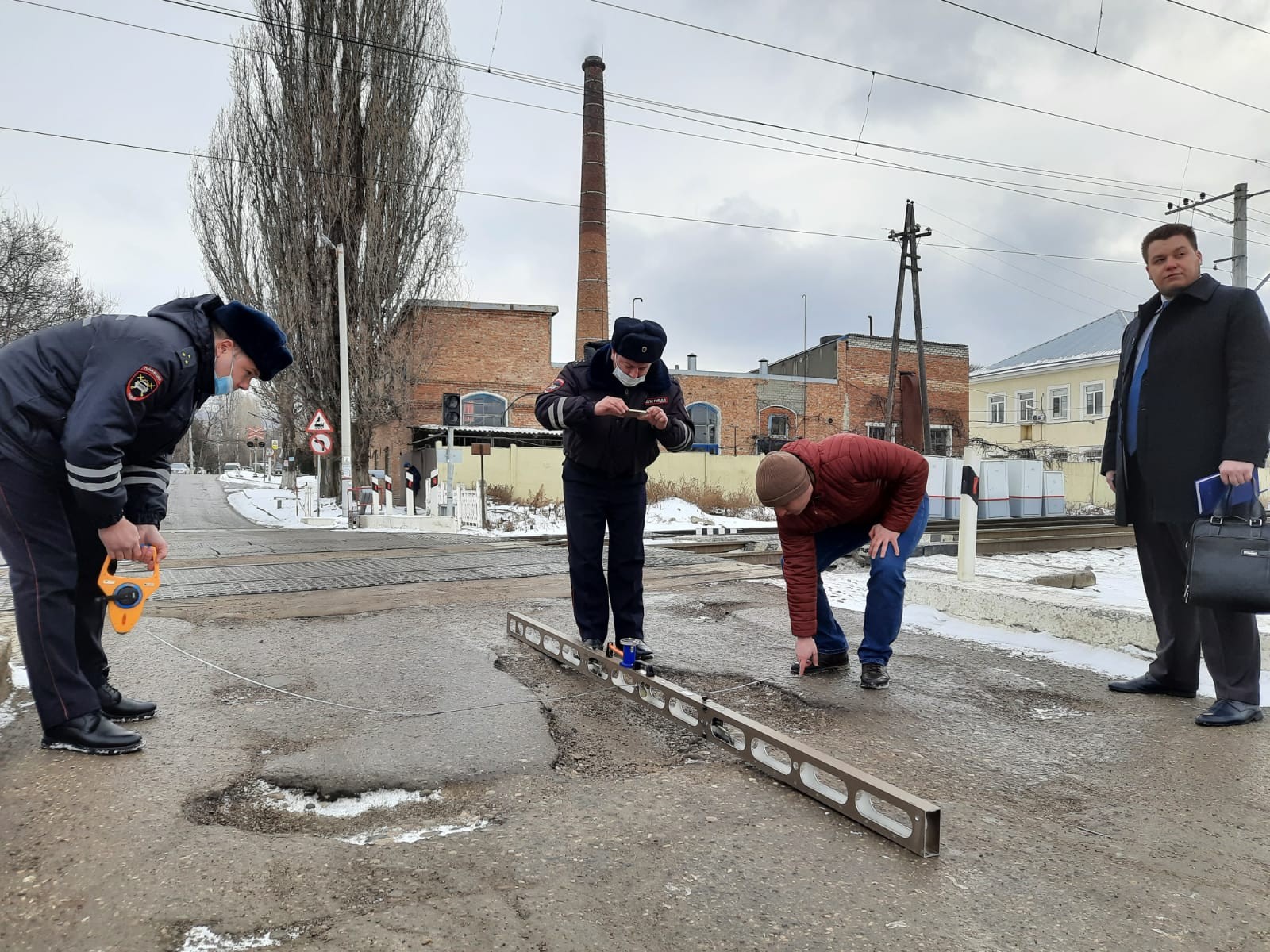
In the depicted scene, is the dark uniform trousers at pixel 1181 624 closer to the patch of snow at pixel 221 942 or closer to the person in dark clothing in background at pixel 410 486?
the patch of snow at pixel 221 942

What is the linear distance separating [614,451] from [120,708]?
2355mm

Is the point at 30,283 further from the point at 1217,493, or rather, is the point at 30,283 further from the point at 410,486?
the point at 1217,493

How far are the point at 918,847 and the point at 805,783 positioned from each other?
44 cm

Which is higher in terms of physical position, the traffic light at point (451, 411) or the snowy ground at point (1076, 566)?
the traffic light at point (451, 411)

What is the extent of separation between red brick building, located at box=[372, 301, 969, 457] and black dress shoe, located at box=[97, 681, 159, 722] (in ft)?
73.6

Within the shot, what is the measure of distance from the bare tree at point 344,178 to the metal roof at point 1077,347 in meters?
34.1

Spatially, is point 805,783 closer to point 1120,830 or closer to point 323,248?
point 1120,830

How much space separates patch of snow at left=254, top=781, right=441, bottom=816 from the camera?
8.02 ft

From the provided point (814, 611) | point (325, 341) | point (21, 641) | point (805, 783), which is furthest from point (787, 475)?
point (325, 341)

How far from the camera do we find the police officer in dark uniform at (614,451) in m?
4.05

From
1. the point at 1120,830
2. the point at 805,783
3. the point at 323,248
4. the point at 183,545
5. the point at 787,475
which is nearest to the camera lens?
the point at 1120,830

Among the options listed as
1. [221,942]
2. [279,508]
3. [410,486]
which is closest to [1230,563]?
[221,942]

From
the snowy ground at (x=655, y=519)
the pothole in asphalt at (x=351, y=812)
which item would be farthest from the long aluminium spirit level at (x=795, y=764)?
the snowy ground at (x=655, y=519)

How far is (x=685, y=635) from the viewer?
17.2ft
